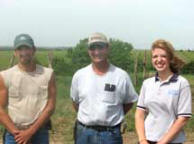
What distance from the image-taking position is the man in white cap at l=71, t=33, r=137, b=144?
4.11 meters

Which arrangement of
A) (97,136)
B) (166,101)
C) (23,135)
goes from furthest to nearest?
(97,136), (23,135), (166,101)

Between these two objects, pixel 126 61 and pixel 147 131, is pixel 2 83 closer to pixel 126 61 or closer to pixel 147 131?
pixel 147 131

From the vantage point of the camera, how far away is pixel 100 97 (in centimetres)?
412

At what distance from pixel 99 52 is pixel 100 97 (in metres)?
0.37

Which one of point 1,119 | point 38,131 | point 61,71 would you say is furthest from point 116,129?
point 61,71

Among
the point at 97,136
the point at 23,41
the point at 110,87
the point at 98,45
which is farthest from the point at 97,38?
the point at 97,136

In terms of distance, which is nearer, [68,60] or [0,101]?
[0,101]

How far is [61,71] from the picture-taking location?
2164 centimetres

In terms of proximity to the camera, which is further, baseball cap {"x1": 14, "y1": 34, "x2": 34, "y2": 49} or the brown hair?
baseball cap {"x1": 14, "y1": 34, "x2": 34, "y2": 49}

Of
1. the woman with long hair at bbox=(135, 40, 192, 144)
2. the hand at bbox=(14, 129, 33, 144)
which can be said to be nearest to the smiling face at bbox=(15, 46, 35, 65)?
the hand at bbox=(14, 129, 33, 144)

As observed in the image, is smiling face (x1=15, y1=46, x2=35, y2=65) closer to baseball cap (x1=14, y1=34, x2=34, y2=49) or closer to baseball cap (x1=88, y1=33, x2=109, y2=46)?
baseball cap (x1=14, y1=34, x2=34, y2=49)

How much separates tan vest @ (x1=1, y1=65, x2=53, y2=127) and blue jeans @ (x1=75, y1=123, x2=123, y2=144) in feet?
1.30

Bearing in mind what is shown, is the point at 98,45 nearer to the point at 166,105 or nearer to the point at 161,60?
the point at 161,60

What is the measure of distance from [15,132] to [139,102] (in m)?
1.02
